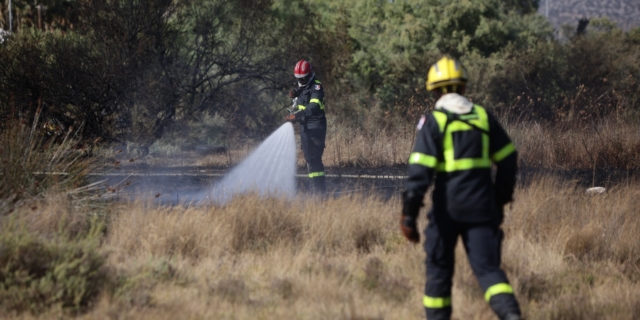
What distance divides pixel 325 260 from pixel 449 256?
70.1 inches

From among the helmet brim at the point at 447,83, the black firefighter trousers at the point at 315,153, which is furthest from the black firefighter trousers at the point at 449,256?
the black firefighter trousers at the point at 315,153

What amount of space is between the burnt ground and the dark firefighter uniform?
30 cm

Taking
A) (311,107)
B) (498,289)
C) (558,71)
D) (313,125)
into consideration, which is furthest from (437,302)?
(558,71)

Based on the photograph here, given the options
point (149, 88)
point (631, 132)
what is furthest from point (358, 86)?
point (631, 132)

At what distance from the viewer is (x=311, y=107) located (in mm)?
10320

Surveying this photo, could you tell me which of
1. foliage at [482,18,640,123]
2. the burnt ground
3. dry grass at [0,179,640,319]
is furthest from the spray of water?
foliage at [482,18,640,123]

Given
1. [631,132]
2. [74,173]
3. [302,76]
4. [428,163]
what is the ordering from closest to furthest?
[428,163] → [74,173] → [302,76] → [631,132]

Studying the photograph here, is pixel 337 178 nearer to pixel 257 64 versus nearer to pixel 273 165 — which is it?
pixel 273 165

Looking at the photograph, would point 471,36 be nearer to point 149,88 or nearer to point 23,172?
point 149,88

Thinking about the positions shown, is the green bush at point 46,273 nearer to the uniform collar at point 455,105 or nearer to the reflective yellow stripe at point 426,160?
the reflective yellow stripe at point 426,160

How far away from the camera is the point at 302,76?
10484 mm

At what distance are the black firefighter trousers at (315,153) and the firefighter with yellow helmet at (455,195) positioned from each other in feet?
18.5

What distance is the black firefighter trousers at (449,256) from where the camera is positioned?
14.9 ft

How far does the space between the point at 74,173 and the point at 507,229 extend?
4.13 metres
